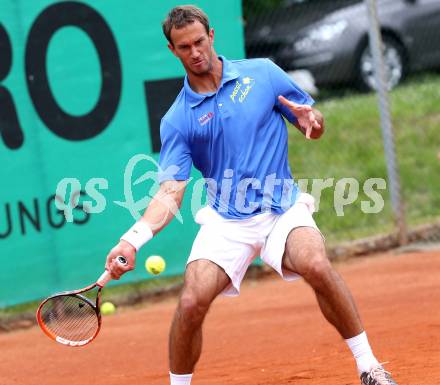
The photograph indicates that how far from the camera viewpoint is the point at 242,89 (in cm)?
521

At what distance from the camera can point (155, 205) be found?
16.6 feet

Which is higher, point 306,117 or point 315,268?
point 306,117

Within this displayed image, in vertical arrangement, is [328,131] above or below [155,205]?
below

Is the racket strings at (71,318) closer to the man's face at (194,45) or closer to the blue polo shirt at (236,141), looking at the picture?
the blue polo shirt at (236,141)

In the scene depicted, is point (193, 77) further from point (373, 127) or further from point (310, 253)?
point (373, 127)

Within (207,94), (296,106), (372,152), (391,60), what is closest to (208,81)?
(207,94)

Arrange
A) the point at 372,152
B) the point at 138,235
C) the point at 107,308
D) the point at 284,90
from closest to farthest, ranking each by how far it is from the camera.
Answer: the point at 138,235
the point at 284,90
the point at 107,308
the point at 372,152

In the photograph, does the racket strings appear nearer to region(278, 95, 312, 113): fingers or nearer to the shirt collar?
the shirt collar

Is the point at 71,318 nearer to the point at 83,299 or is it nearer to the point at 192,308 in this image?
the point at 83,299

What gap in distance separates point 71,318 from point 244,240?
0.91 metres

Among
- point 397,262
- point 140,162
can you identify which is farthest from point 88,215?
point 397,262

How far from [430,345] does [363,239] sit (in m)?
3.44

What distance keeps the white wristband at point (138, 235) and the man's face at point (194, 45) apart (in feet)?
2.58

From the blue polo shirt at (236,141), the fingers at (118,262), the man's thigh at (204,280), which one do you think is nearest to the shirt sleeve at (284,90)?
the blue polo shirt at (236,141)
